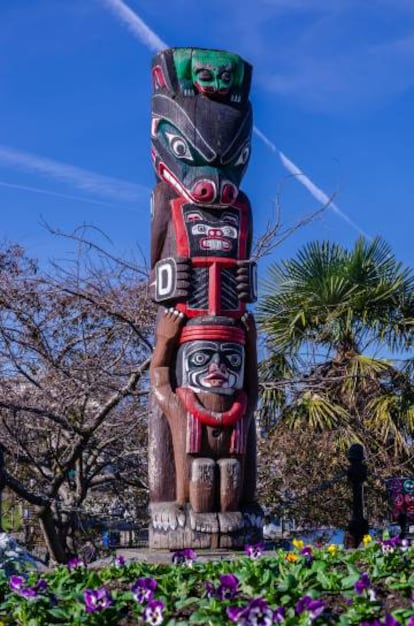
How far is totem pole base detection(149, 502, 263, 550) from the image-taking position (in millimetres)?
7027

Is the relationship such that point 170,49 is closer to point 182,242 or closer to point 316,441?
point 182,242

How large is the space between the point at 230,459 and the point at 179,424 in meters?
0.52

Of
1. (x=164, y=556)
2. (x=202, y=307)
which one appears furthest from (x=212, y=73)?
(x=164, y=556)

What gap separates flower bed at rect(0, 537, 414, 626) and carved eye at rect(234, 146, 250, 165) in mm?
4194

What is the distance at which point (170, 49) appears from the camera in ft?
28.2

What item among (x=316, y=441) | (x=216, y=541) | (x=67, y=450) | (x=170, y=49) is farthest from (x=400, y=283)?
(x=216, y=541)

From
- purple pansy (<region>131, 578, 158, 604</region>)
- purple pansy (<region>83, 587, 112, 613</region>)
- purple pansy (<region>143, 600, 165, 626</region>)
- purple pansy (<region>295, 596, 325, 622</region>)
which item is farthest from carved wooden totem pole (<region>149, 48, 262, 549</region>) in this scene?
purple pansy (<region>295, 596, 325, 622</region>)

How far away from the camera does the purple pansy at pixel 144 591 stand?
4207 millimetres

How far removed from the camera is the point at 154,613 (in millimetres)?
3922

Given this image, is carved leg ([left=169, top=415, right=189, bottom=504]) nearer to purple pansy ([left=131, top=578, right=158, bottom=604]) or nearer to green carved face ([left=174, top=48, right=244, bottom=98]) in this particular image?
purple pansy ([left=131, top=578, right=158, bottom=604])

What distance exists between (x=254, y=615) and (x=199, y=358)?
13.0 feet

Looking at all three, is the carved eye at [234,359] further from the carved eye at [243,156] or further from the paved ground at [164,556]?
the carved eye at [243,156]

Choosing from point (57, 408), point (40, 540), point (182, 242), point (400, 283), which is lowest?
point (40, 540)

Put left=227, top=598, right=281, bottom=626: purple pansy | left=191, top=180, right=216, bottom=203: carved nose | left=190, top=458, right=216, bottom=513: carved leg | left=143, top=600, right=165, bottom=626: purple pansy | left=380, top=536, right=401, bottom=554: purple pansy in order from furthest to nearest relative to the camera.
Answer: left=191, top=180, right=216, bottom=203: carved nose
left=190, top=458, right=216, bottom=513: carved leg
left=380, top=536, right=401, bottom=554: purple pansy
left=143, top=600, right=165, bottom=626: purple pansy
left=227, top=598, right=281, bottom=626: purple pansy
